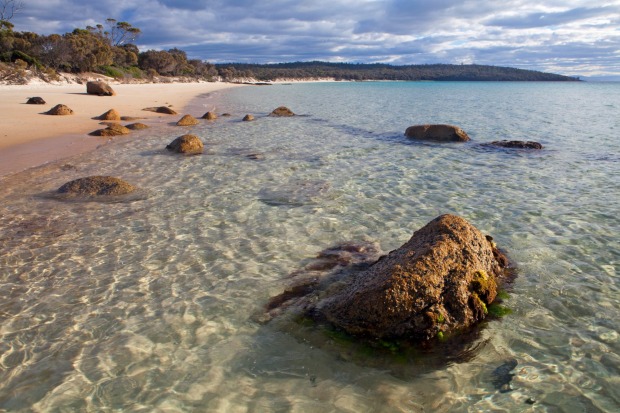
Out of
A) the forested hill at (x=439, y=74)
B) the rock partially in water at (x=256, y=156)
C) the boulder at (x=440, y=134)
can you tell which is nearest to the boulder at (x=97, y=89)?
the rock partially in water at (x=256, y=156)

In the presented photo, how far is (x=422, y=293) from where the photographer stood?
3953 millimetres

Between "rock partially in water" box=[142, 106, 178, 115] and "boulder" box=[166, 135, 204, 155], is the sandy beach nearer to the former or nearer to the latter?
"rock partially in water" box=[142, 106, 178, 115]

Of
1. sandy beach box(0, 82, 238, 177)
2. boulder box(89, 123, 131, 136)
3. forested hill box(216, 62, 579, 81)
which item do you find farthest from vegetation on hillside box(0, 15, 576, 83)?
forested hill box(216, 62, 579, 81)

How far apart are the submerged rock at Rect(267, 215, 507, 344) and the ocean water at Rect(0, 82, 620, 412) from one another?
28 cm

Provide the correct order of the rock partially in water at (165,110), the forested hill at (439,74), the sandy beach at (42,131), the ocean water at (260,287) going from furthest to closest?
the forested hill at (439,74) → the rock partially in water at (165,110) → the sandy beach at (42,131) → the ocean water at (260,287)

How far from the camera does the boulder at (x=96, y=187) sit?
8.48 meters

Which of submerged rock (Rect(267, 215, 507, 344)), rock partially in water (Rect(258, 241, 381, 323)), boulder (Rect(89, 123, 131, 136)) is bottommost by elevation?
rock partially in water (Rect(258, 241, 381, 323))

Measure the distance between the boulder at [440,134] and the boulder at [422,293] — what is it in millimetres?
12673

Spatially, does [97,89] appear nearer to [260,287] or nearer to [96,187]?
[96,187]

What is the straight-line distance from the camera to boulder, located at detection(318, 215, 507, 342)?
3.90 m

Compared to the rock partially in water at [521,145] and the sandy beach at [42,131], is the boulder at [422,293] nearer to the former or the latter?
the sandy beach at [42,131]

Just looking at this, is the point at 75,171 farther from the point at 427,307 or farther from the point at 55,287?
the point at 427,307

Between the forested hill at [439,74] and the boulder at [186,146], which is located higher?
the forested hill at [439,74]

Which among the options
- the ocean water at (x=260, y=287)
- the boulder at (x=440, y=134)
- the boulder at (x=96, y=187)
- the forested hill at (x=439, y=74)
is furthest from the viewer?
the forested hill at (x=439, y=74)
